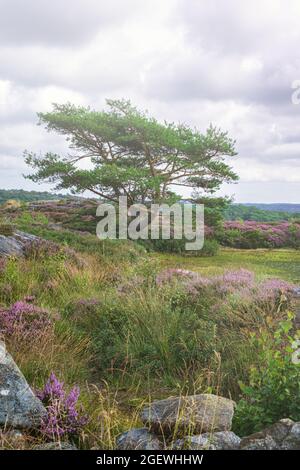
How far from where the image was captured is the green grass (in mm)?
16438

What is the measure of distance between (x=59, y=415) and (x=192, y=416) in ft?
3.77

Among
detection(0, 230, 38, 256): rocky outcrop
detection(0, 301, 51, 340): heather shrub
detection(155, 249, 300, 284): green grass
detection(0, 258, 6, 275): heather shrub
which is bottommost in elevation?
detection(155, 249, 300, 284): green grass

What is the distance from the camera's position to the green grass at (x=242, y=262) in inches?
647

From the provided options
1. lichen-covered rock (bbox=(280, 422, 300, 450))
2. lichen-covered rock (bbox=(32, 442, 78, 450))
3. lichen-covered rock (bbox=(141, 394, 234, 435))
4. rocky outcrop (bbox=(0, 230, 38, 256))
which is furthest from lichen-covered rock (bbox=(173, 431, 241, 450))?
rocky outcrop (bbox=(0, 230, 38, 256))

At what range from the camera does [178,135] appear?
84.6 ft

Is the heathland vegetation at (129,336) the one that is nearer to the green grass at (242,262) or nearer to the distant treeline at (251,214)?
the green grass at (242,262)

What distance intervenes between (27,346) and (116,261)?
334 inches

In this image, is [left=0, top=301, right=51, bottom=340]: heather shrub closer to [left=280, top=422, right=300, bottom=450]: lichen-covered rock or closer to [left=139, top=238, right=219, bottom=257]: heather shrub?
[left=280, top=422, right=300, bottom=450]: lichen-covered rock

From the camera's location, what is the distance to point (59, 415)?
3893 millimetres

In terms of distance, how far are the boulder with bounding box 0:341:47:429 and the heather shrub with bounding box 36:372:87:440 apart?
99 mm

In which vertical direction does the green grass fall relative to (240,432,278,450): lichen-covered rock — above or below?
below

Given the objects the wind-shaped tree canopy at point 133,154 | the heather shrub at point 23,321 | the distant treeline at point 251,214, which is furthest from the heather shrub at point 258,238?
the distant treeline at point 251,214

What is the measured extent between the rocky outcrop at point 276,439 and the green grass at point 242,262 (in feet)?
39.3
